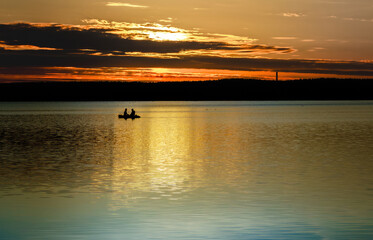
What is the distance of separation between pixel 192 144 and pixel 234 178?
20.0 m

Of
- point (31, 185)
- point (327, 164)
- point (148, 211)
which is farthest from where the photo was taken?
point (327, 164)

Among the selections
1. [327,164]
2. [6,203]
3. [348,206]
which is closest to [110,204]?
[6,203]

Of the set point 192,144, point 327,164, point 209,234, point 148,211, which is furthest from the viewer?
point 192,144

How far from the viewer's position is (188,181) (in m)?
25.6

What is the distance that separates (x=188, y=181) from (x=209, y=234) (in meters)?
9.88

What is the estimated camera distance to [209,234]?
15719mm

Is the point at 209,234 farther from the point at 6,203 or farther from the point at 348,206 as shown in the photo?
the point at 6,203

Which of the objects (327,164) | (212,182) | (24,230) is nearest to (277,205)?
(212,182)

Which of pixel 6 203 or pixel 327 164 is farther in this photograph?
pixel 327 164

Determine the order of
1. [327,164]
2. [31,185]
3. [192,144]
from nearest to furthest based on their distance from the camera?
1. [31,185]
2. [327,164]
3. [192,144]

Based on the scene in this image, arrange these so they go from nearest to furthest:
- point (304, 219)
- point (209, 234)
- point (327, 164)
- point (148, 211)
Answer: point (209, 234) < point (304, 219) < point (148, 211) < point (327, 164)

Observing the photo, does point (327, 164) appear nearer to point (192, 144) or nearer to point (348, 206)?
point (348, 206)

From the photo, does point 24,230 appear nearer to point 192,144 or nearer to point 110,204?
point 110,204

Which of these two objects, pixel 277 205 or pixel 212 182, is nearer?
pixel 277 205
